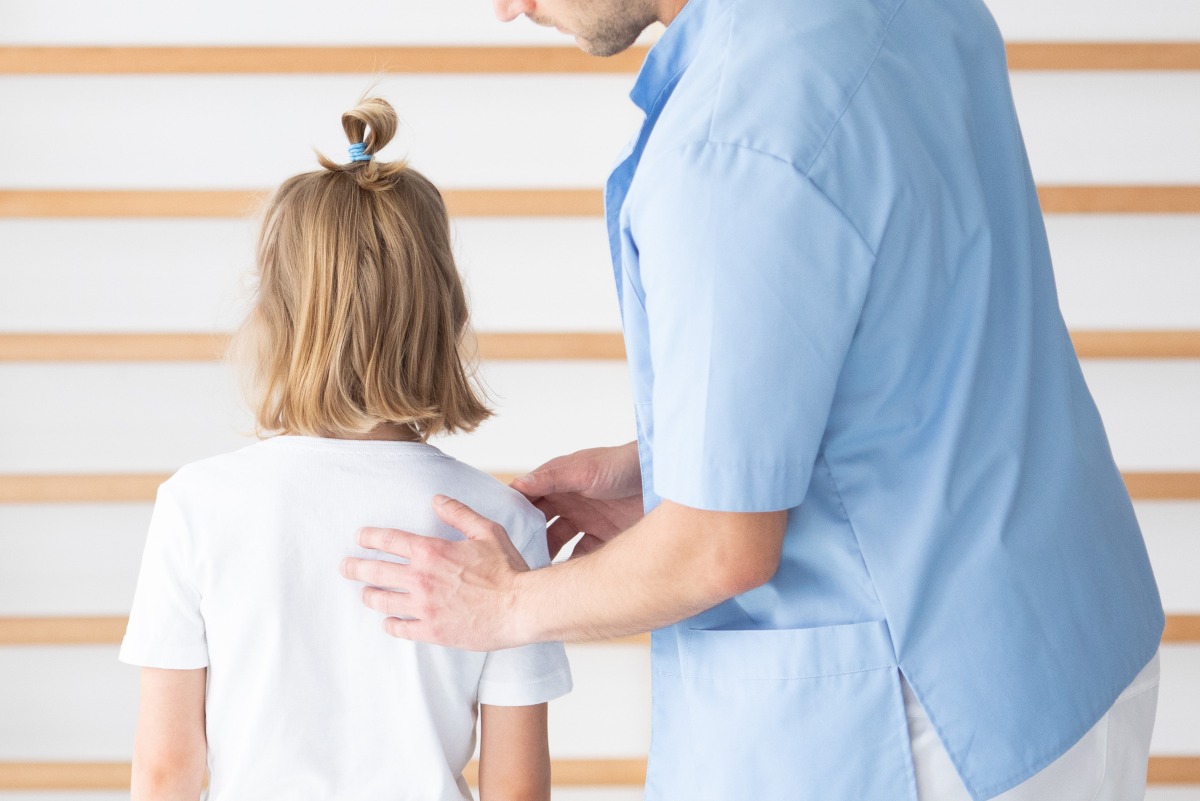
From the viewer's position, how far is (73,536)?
7.03ft

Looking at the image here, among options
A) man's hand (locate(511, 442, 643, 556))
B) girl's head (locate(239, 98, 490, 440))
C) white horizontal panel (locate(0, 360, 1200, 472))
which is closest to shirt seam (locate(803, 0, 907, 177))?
girl's head (locate(239, 98, 490, 440))

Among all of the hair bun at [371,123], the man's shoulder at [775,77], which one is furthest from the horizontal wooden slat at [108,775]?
the man's shoulder at [775,77]

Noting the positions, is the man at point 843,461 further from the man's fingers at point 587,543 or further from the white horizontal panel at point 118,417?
the white horizontal panel at point 118,417

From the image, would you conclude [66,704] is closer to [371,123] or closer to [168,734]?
[168,734]

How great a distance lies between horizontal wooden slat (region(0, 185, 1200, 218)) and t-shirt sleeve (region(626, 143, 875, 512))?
120 cm

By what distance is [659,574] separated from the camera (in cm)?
94

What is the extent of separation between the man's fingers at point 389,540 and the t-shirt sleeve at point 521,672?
0.15 metres

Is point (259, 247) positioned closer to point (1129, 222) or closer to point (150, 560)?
point (150, 560)

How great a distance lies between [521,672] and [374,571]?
0.21 metres

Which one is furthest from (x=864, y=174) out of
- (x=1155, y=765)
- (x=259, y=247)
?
(x=1155, y=765)

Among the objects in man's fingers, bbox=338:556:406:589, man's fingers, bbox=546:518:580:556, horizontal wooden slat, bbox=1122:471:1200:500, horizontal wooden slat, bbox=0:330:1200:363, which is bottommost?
horizontal wooden slat, bbox=1122:471:1200:500

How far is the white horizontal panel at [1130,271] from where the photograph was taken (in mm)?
2115

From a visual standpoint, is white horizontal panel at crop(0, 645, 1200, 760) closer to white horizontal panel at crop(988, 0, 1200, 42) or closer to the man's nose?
white horizontal panel at crop(988, 0, 1200, 42)

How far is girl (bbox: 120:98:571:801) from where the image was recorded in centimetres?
112
